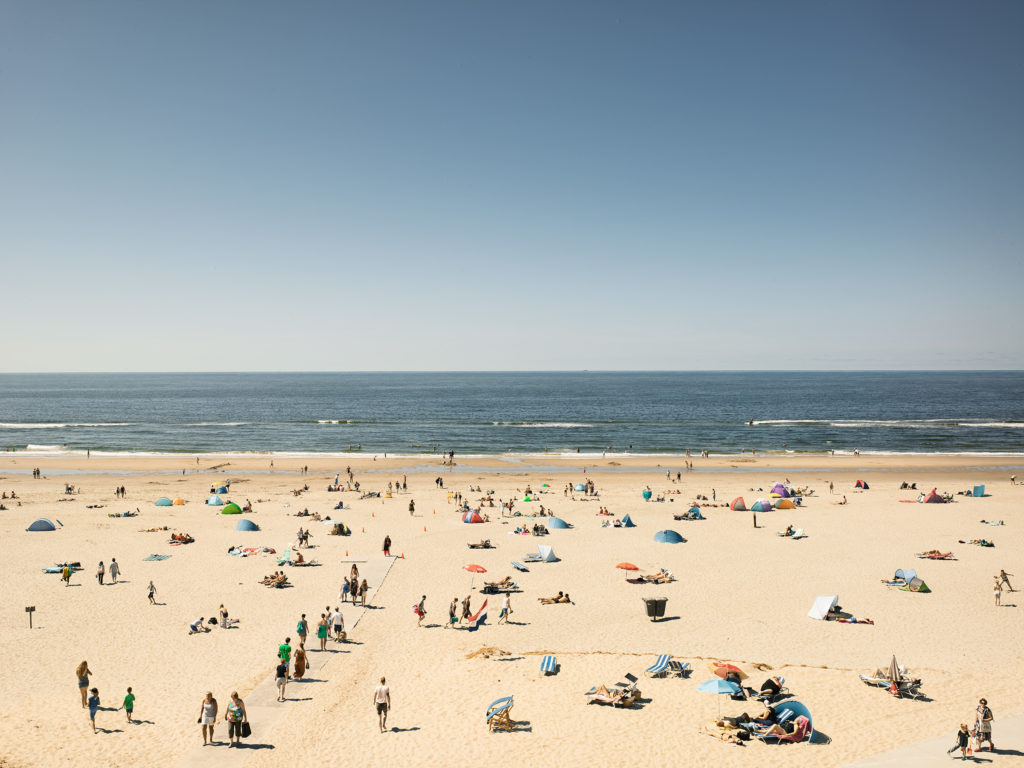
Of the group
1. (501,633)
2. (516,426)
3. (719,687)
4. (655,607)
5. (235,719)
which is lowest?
(501,633)

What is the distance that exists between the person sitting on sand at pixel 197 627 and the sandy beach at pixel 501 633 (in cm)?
35

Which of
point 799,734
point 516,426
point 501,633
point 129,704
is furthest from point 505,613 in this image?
point 516,426

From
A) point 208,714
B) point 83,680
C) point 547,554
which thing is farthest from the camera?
point 547,554

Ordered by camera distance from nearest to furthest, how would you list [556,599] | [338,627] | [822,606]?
[338,627] < [822,606] < [556,599]

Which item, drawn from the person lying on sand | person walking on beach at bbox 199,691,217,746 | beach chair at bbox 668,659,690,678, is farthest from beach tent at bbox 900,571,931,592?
person walking on beach at bbox 199,691,217,746

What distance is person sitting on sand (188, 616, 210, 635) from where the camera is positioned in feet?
65.7

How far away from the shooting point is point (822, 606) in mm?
21062

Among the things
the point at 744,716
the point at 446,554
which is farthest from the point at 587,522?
the point at 744,716

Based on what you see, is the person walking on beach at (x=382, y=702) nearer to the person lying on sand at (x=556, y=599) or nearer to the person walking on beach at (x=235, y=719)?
the person walking on beach at (x=235, y=719)

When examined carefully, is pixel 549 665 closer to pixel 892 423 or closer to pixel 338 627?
pixel 338 627

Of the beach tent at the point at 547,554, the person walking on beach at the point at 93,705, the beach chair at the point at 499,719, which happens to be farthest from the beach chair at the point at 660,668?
the person walking on beach at the point at 93,705

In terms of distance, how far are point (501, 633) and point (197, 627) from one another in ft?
32.7

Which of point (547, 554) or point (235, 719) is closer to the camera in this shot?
point (235, 719)

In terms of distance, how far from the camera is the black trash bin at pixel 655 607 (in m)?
21.1
